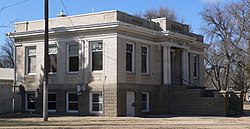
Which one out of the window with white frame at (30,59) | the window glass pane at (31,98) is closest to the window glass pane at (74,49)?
the window with white frame at (30,59)

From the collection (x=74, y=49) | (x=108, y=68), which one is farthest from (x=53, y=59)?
(x=108, y=68)

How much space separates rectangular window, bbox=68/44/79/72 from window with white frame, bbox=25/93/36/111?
4300 mm

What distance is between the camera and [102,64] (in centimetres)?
3238

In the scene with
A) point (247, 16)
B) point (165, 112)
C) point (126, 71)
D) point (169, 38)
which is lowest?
point (165, 112)

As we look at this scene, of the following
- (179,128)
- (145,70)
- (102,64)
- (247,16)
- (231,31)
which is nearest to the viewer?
(179,128)

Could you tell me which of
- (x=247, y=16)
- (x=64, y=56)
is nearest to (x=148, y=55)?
(x=64, y=56)

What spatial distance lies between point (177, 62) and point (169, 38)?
3.61 metres

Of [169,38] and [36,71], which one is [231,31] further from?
[36,71]

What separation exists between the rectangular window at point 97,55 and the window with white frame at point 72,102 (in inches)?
109

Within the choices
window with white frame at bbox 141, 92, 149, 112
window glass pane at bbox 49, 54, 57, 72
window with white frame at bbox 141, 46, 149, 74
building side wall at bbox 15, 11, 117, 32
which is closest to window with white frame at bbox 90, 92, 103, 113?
window glass pane at bbox 49, 54, 57, 72

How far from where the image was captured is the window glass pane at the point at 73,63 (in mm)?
33656

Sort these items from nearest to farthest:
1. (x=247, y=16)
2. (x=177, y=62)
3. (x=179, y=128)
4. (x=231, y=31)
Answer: (x=179, y=128)
(x=177, y=62)
(x=247, y=16)
(x=231, y=31)

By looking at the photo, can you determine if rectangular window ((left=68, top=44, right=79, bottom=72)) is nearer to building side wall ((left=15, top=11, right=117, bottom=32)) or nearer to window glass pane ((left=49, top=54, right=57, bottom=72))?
window glass pane ((left=49, top=54, right=57, bottom=72))

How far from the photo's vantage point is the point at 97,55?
32.7 metres
